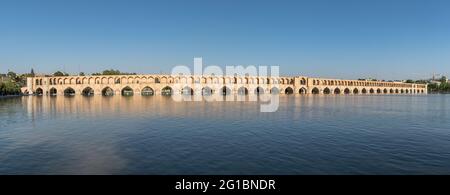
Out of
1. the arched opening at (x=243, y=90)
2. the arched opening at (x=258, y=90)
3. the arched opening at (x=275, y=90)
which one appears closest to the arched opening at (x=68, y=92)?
the arched opening at (x=243, y=90)

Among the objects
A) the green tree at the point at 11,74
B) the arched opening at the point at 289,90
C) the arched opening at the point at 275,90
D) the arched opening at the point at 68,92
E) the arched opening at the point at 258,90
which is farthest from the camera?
the green tree at the point at 11,74

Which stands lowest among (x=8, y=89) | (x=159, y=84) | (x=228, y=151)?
(x=228, y=151)

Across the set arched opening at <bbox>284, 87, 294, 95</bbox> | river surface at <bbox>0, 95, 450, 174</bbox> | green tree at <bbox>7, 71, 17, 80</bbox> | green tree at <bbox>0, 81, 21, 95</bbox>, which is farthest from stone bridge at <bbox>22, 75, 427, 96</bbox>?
river surface at <bbox>0, 95, 450, 174</bbox>

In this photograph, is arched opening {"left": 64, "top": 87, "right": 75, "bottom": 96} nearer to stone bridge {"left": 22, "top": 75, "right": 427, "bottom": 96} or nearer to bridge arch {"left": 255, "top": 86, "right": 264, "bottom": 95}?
stone bridge {"left": 22, "top": 75, "right": 427, "bottom": 96}

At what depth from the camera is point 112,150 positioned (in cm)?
1720

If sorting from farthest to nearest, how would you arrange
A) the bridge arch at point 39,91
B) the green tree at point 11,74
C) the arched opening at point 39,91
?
the green tree at point 11,74, the arched opening at point 39,91, the bridge arch at point 39,91

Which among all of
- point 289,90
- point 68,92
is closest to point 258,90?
point 289,90

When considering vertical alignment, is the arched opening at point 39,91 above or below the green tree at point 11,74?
below

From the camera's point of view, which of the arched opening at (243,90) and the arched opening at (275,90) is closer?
the arched opening at (243,90)

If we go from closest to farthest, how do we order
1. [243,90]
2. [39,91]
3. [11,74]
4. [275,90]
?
[39,91] → [243,90] → [275,90] → [11,74]

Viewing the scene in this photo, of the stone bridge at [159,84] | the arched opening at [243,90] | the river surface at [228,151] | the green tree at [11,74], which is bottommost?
the river surface at [228,151]

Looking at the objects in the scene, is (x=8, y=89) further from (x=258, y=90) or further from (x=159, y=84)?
(x=258, y=90)

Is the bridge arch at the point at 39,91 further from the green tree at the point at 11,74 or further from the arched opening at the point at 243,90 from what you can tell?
the arched opening at the point at 243,90
